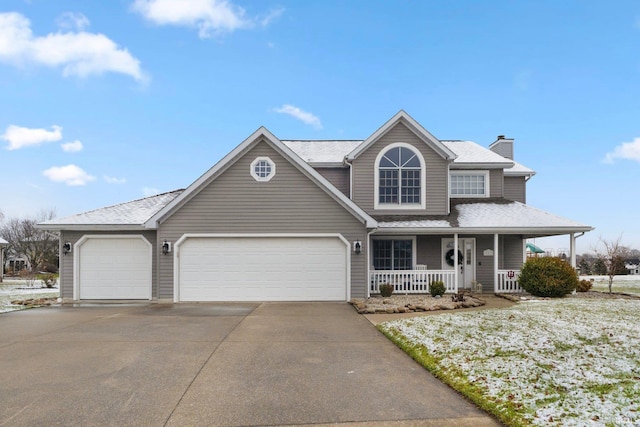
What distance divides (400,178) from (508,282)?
5.88 m

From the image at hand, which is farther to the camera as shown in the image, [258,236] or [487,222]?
[487,222]

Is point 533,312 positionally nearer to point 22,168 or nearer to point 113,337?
point 113,337

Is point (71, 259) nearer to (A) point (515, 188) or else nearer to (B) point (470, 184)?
(B) point (470, 184)

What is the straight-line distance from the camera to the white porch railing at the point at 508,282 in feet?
53.3

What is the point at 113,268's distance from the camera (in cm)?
1491

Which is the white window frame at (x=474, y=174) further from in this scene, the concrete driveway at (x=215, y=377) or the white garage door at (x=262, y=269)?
the concrete driveway at (x=215, y=377)

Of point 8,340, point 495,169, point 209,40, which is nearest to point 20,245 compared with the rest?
point 209,40

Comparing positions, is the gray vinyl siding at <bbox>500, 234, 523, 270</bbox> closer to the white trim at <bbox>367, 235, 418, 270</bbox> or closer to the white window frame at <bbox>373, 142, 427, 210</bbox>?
the white trim at <bbox>367, 235, 418, 270</bbox>

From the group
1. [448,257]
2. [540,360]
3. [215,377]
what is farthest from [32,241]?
[540,360]

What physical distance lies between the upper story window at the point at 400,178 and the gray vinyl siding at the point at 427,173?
0.20 metres

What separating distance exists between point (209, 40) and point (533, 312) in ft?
45.5

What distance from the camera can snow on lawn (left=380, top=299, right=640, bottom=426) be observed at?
4.43 m

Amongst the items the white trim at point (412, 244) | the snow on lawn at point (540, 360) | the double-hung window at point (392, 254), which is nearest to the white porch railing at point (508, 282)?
the white trim at point (412, 244)

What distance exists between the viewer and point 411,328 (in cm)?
898
